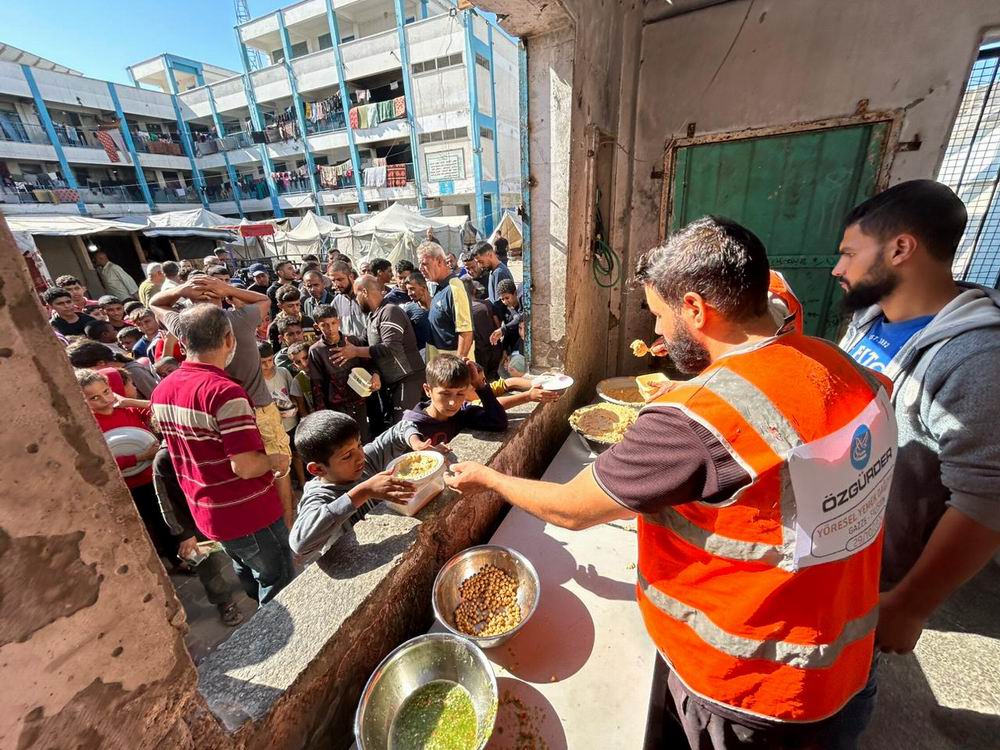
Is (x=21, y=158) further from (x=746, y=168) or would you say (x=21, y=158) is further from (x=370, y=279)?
(x=746, y=168)

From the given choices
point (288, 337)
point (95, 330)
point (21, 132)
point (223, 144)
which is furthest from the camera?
point (223, 144)

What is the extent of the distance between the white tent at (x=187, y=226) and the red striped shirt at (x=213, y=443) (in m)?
17.2

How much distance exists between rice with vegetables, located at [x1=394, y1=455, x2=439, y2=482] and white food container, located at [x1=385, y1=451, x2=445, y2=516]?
11mm

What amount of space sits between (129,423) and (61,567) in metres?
3.27

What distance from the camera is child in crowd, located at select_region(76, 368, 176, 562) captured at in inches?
117

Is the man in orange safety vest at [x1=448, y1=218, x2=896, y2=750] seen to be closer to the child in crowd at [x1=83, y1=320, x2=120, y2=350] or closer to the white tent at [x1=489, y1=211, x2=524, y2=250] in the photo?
the child in crowd at [x1=83, y1=320, x2=120, y2=350]

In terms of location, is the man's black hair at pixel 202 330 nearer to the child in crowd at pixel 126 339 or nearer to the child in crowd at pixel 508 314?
the child in crowd at pixel 508 314

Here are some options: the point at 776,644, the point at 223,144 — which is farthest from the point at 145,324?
the point at 223,144

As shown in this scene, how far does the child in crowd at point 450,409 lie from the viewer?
2537 mm

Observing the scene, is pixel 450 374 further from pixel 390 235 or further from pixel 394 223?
pixel 394 223

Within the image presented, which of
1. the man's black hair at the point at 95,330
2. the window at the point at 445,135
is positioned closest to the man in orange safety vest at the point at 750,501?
the man's black hair at the point at 95,330

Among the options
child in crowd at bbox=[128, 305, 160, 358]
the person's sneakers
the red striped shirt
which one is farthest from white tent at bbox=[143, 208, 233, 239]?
the red striped shirt

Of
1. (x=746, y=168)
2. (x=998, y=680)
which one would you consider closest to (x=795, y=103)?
(x=746, y=168)

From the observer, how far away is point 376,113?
75.6ft
